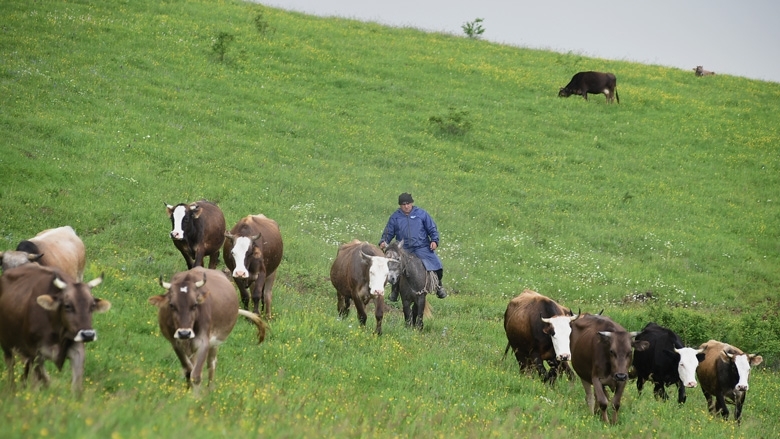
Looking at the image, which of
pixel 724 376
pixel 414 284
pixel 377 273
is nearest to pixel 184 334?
pixel 377 273

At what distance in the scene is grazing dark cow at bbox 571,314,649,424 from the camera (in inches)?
484

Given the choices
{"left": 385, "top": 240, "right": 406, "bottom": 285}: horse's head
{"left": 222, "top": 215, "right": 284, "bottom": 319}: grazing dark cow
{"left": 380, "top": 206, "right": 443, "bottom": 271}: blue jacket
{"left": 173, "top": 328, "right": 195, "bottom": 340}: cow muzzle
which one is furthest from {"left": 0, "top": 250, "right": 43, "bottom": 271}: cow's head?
{"left": 380, "top": 206, "right": 443, "bottom": 271}: blue jacket

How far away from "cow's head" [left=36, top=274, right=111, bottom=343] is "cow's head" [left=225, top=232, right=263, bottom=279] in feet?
17.6

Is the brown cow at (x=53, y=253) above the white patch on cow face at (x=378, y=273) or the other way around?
above

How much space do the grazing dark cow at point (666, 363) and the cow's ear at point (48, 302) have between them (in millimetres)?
10152

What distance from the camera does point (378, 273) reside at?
1503cm

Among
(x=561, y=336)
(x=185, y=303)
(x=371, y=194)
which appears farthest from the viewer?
(x=371, y=194)

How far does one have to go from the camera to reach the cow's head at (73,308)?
868cm

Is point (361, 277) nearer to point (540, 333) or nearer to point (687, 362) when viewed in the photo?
point (540, 333)

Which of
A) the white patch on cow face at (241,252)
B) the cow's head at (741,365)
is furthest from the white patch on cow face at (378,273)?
the cow's head at (741,365)

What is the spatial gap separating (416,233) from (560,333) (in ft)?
13.8

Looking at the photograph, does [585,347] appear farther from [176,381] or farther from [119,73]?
[119,73]

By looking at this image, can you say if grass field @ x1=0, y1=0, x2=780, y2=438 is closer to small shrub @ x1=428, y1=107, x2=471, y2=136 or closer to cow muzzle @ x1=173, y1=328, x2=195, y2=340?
small shrub @ x1=428, y1=107, x2=471, y2=136

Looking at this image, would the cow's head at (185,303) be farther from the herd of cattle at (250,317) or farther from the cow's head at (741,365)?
the cow's head at (741,365)
